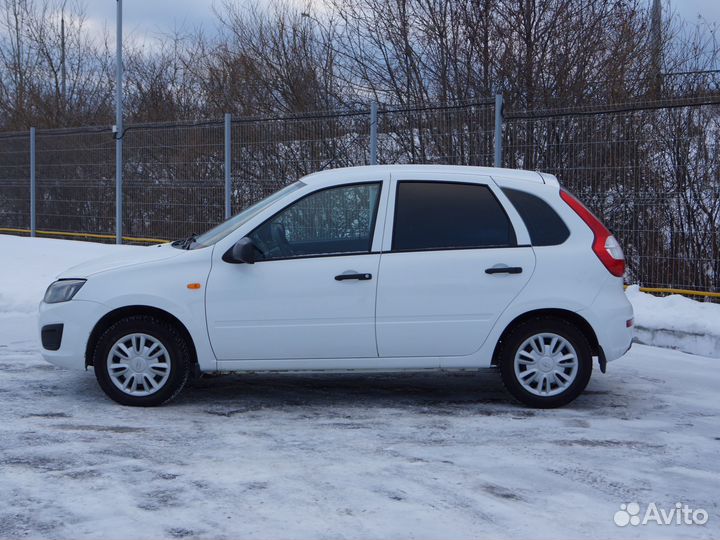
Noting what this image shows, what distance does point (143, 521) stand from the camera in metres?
4.34

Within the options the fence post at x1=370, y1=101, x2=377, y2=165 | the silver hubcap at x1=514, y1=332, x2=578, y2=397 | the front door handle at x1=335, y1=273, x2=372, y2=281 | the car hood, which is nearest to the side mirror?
the car hood

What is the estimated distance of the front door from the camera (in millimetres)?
6461

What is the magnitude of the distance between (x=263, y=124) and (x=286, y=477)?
9776 mm

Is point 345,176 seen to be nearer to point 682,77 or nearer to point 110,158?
point 682,77

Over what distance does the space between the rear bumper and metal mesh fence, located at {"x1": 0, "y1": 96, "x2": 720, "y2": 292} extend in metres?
4.17

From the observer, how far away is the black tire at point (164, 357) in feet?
21.3

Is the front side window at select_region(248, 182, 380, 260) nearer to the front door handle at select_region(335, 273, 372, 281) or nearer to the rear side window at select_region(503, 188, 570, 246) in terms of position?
the front door handle at select_region(335, 273, 372, 281)

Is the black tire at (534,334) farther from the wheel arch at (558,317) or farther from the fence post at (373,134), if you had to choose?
the fence post at (373,134)

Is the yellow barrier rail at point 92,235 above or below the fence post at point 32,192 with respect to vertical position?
below

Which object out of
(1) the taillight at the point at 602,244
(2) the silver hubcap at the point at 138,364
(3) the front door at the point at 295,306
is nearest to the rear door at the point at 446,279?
(3) the front door at the point at 295,306

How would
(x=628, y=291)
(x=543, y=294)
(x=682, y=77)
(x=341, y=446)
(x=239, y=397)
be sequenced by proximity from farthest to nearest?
(x=682, y=77)
(x=628, y=291)
(x=239, y=397)
(x=543, y=294)
(x=341, y=446)

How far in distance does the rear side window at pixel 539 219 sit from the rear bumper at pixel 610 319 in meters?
0.48

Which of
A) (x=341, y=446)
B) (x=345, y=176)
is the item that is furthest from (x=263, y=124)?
(x=341, y=446)

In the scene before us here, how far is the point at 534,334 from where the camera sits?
21.4ft
